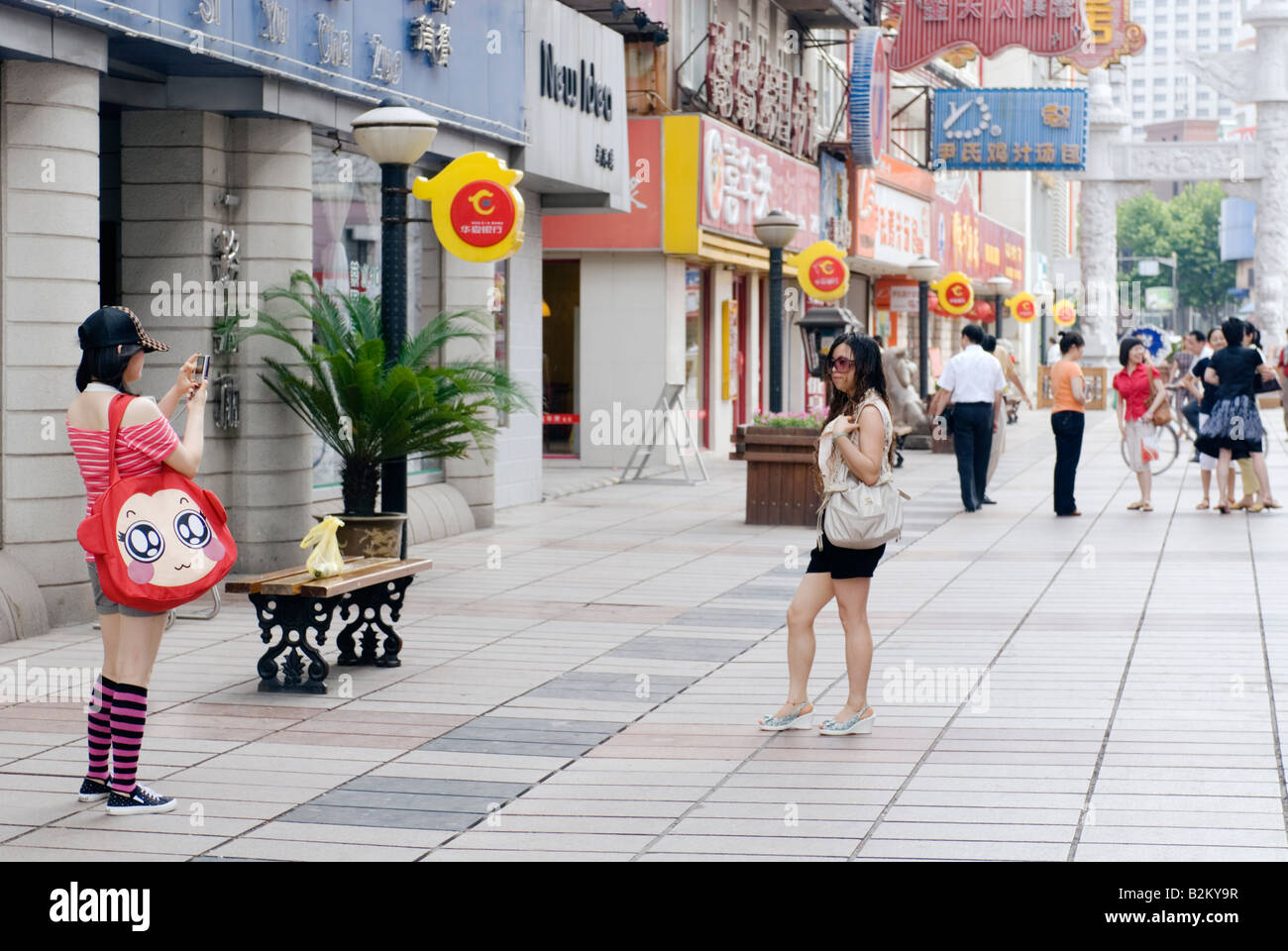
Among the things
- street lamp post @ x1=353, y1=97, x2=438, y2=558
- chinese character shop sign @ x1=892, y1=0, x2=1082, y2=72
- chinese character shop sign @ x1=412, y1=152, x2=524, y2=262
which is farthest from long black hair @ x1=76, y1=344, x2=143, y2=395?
chinese character shop sign @ x1=892, y1=0, x2=1082, y2=72

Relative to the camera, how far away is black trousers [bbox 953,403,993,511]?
18781mm

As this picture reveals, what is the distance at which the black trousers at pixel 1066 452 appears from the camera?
1795 cm

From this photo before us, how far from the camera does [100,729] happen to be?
6.66 m

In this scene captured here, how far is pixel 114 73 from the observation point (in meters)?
12.3

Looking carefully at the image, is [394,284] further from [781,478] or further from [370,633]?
[781,478]

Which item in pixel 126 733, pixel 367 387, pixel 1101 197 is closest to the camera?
pixel 126 733

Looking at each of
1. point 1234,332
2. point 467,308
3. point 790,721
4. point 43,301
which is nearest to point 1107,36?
point 1234,332

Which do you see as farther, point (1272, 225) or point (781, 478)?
point (1272, 225)

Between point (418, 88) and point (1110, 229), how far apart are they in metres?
42.1

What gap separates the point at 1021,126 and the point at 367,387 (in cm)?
2804

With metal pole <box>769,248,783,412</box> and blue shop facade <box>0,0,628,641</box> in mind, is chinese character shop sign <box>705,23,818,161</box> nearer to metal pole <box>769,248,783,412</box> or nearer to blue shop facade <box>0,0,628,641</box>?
metal pole <box>769,248,783,412</box>

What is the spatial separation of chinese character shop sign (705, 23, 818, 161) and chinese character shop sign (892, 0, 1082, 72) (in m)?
3.95

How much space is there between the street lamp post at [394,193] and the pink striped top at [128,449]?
14.4 feet

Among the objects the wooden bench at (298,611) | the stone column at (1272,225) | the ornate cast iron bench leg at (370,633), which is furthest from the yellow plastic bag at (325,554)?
the stone column at (1272,225)
